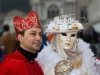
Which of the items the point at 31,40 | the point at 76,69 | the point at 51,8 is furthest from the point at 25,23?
the point at 51,8

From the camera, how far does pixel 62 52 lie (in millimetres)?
3949

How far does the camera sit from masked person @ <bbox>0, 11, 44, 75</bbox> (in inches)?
135

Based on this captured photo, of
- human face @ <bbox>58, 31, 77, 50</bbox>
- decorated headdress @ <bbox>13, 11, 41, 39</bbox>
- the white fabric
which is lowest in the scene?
the white fabric

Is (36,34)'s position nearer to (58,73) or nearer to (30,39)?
(30,39)

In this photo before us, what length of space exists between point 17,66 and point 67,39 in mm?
831

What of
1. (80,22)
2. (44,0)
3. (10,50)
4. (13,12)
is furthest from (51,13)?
(80,22)

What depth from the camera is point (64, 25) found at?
3.96 metres

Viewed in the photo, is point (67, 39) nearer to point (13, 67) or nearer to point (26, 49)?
point (26, 49)

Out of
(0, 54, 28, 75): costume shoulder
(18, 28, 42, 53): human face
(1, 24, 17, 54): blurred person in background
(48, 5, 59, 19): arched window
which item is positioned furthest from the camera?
(48, 5, 59, 19): arched window

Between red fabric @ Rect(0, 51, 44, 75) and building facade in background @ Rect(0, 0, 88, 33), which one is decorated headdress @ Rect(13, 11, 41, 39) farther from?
building facade in background @ Rect(0, 0, 88, 33)

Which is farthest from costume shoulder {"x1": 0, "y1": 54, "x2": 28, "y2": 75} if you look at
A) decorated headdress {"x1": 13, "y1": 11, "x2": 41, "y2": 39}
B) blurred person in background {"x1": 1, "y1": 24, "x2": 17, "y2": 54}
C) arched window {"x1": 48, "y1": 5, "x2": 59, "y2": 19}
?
arched window {"x1": 48, "y1": 5, "x2": 59, "y2": 19}

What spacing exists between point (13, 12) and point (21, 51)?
124 ft

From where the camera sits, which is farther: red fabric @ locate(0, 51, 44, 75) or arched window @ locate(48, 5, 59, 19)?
arched window @ locate(48, 5, 59, 19)

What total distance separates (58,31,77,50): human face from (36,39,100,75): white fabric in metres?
0.17
